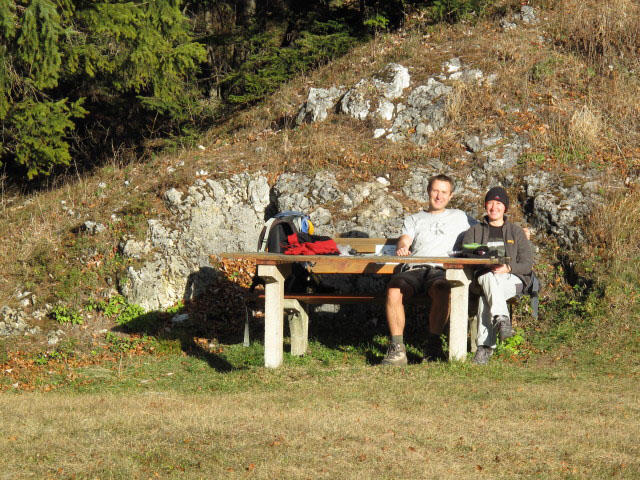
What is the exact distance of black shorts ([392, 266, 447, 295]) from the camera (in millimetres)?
7379

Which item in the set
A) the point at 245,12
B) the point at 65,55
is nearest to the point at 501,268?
the point at 65,55

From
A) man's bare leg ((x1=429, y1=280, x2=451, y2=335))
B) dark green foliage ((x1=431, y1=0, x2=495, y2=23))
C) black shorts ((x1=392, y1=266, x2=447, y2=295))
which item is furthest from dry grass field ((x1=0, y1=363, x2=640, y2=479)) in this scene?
dark green foliage ((x1=431, y1=0, x2=495, y2=23))

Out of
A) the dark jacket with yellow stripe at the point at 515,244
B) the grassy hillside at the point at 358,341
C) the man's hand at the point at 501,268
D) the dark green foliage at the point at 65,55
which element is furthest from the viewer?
the dark green foliage at the point at 65,55

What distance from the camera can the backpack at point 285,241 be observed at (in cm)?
827

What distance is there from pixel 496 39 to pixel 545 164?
4.20 meters

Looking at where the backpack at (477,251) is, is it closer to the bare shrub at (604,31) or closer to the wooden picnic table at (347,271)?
the wooden picnic table at (347,271)

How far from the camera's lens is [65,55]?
1153cm

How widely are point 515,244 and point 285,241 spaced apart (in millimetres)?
2294

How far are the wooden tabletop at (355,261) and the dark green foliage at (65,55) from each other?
488 cm

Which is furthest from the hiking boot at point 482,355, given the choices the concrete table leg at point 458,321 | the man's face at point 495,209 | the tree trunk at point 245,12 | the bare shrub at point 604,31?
the tree trunk at point 245,12

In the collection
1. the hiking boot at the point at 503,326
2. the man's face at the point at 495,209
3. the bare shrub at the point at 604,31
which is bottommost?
the hiking boot at the point at 503,326

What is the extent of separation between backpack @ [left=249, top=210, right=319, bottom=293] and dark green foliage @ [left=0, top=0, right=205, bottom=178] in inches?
161

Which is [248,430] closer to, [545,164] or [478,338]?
[478,338]

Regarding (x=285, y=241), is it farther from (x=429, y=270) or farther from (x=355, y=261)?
(x=429, y=270)
